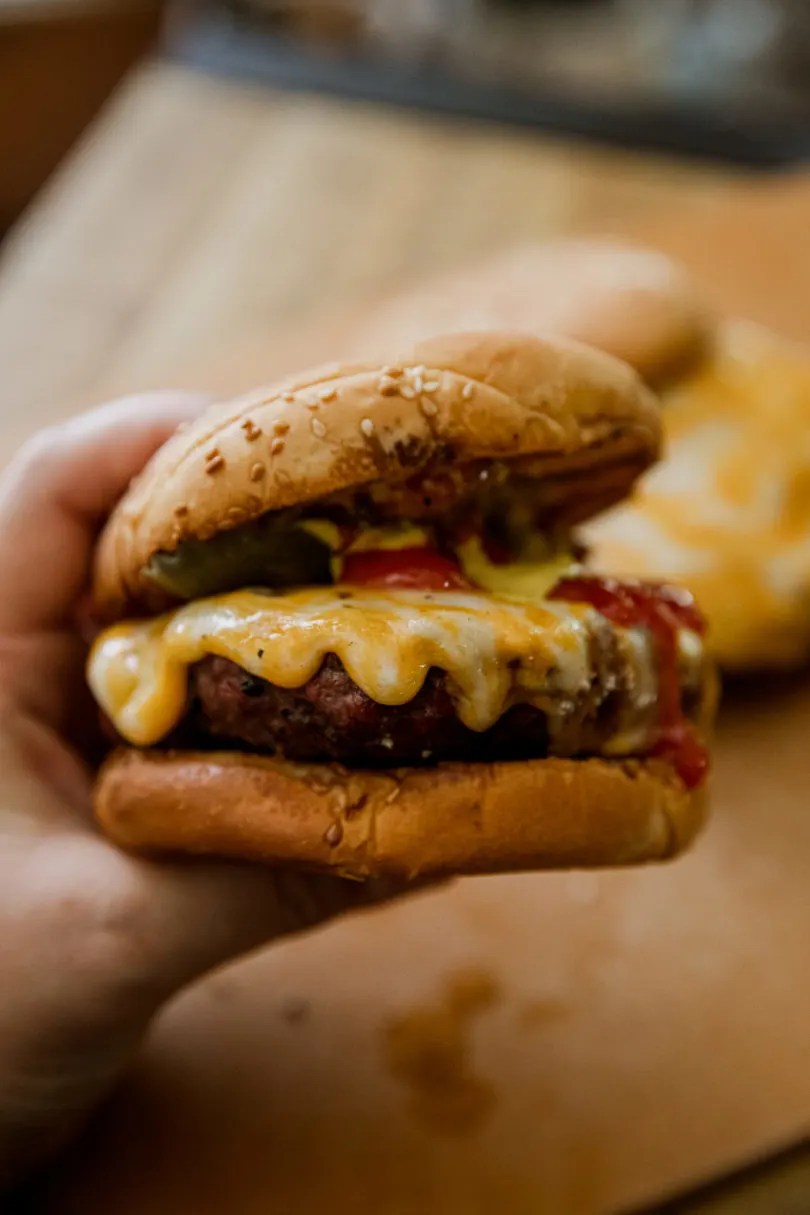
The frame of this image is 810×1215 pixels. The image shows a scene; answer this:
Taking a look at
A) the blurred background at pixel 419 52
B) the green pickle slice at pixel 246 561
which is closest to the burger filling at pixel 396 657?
the green pickle slice at pixel 246 561

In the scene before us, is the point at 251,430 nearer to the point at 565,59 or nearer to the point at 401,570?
the point at 401,570

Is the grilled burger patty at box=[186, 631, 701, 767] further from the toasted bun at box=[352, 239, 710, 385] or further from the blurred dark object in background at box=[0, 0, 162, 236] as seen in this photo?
the blurred dark object in background at box=[0, 0, 162, 236]

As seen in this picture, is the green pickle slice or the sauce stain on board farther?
the sauce stain on board

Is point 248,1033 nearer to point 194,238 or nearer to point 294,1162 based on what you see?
point 294,1162

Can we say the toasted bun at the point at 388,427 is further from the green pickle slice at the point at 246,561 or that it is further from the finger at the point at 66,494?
the finger at the point at 66,494

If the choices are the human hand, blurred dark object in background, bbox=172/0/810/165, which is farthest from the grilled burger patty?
blurred dark object in background, bbox=172/0/810/165

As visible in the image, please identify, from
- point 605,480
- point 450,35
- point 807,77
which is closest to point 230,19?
point 450,35

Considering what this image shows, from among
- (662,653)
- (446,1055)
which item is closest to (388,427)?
(662,653)

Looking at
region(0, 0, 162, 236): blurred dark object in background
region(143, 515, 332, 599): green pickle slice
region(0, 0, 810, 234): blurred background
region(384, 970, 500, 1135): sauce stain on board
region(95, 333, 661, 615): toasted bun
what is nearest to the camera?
region(95, 333, 661, 615): toasted bun
